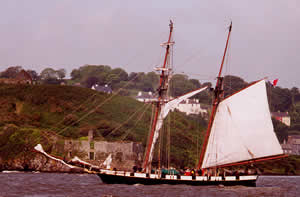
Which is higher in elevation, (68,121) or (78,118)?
(78,118)

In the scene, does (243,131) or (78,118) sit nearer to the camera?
(243,131)

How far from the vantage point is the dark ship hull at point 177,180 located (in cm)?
6800

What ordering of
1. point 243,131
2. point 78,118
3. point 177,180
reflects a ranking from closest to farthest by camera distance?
point 243,131, point 177,180, point 78,118

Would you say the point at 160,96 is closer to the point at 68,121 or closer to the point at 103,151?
the point at 103,151

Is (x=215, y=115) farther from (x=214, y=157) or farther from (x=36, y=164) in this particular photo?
(x=36, y=164)

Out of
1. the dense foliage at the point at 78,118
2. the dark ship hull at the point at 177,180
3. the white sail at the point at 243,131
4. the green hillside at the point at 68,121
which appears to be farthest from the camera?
the dense foliage at the point at 78,118

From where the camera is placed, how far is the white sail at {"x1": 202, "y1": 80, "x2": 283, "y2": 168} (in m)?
66.0

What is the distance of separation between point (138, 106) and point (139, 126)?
1889 centimetres

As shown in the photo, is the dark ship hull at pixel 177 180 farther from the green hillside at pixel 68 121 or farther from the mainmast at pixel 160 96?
the green hillside at pixel 68 121

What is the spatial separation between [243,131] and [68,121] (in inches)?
3219

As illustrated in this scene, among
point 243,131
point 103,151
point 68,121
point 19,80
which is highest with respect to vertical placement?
point 19,80

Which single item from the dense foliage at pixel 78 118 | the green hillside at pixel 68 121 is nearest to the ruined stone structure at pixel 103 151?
the green hillside at pixel 68 121

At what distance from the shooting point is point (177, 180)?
68562 millimetres

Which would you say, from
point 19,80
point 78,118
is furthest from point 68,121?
point 19,80
